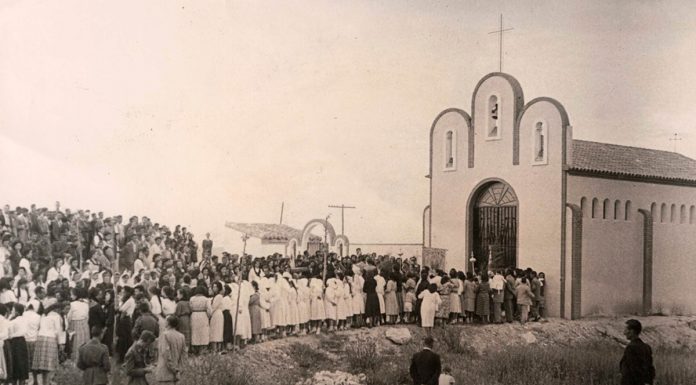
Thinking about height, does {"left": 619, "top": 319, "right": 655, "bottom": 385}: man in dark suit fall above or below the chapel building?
below

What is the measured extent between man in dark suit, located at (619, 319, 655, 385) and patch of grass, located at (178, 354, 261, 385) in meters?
4.18

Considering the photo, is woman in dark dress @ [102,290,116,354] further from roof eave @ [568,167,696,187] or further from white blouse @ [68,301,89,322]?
roof eave @ [568,167,696,187]

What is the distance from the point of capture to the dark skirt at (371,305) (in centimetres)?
1162

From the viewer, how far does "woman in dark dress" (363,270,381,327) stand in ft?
38.1

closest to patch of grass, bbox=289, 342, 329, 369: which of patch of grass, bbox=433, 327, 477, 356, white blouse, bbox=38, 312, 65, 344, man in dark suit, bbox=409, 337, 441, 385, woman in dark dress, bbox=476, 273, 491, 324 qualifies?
man in dark suit, bbox=409, 337, 441, 385

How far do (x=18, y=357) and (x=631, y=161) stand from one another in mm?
10802

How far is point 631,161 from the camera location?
13.9m

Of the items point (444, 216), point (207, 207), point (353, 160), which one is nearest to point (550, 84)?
point (444, 216)

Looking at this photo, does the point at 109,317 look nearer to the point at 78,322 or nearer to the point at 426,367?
the point at 78,322

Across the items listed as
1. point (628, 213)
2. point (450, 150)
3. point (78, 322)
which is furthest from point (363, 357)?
point (628, 213)

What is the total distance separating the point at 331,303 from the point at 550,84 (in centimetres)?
528

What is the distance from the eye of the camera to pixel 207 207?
→ 29.9 feet

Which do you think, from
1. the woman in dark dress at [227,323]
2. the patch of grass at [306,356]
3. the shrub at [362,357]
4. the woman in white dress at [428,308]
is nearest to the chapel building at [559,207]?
the woman in white dress at [428,308]

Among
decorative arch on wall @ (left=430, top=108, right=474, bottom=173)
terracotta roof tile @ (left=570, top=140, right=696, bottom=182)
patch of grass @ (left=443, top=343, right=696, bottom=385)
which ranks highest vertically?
decorative arch on wall @ (left=430, top=108, right=474, bottom=173)
